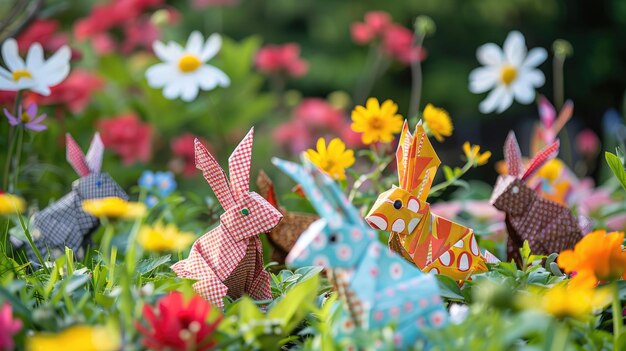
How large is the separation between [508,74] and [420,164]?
1.53 feet

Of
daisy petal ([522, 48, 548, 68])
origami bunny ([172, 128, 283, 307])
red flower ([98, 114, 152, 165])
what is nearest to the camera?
origami bunny ([172, 128, 283, 307])

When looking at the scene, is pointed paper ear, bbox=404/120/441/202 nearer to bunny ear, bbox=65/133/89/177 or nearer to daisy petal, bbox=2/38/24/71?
bunny ear, bbox=65/133/89/177

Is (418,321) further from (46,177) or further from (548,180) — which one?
(46,177)

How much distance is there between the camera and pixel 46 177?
5.21 feet

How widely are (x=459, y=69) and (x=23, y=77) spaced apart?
13.5ft

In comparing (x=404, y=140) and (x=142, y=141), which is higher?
(x=404, y=140)

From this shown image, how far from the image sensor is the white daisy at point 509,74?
126 centimetres

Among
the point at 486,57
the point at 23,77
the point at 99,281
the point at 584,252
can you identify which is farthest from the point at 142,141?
the point at 584,252

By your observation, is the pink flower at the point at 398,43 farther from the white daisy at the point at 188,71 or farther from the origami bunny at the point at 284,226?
the origami bunny at the point at 284,226

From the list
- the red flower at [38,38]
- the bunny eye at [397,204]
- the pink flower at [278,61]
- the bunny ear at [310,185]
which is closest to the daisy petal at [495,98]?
the bunny eye at [397,204]

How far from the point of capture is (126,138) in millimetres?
1753

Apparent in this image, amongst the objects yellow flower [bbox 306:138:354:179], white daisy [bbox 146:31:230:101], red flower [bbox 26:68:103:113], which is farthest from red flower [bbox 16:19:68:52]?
yellow flower [bbox 306:138:354:179]

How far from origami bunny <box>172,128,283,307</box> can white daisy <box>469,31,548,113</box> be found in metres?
0.55

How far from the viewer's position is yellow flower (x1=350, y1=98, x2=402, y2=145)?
3.40 feet
